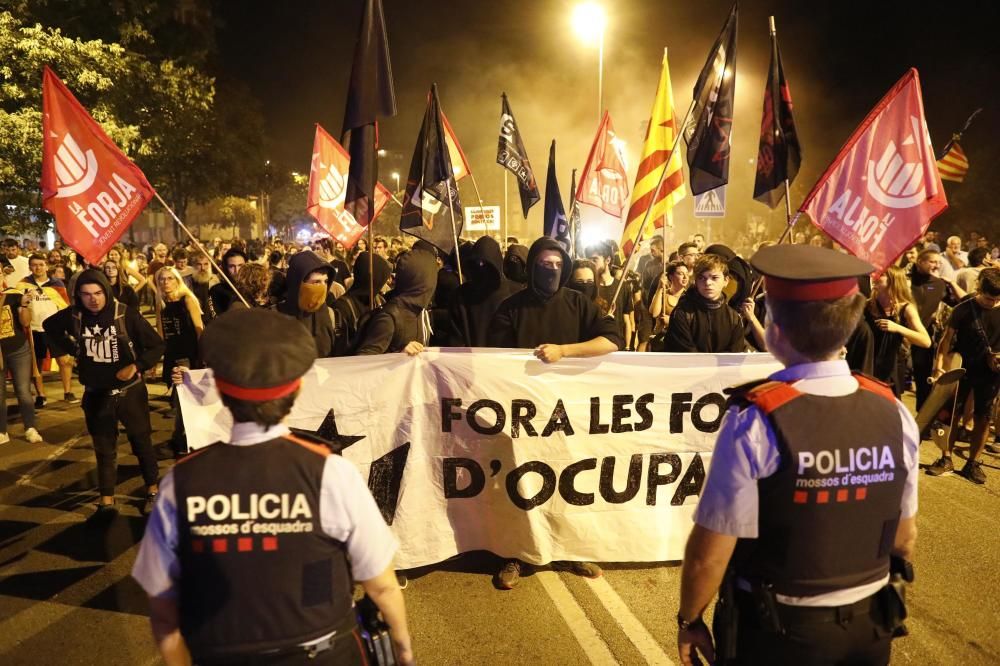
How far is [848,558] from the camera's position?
1.97m

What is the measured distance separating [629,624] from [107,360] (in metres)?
4.26

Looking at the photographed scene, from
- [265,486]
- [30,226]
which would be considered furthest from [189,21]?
[265,486]

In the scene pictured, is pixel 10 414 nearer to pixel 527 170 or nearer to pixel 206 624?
pixel 527 170

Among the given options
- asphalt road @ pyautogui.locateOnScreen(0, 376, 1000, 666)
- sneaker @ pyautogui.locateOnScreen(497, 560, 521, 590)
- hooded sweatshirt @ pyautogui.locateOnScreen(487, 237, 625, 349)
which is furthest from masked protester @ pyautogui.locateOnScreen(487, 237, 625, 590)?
asphalt road @ pyautogui.locateOnScreen(0, 376, 1000, 666)

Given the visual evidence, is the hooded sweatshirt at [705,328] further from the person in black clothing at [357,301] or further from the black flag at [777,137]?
the person in black clothing at [357,301]

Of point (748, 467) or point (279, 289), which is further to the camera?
point (279, 289)

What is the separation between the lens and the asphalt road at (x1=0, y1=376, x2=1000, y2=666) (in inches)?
141

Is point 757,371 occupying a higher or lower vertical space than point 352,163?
lower

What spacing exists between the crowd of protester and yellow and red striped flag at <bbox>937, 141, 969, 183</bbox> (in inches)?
201

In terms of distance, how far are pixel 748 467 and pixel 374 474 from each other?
9.12ft

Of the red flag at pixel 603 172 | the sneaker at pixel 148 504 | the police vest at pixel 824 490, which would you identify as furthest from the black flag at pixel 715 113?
the sneaker at pixel 148 504

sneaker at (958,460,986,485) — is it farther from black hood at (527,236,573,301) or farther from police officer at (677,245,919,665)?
police officer at (677,245,919,665)

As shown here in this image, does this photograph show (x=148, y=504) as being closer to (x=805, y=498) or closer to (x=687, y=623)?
(x=687, y=623)

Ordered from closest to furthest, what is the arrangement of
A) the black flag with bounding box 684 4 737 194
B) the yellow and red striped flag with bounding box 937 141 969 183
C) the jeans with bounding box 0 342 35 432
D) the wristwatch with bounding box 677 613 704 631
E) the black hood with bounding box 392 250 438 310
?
1. the wristwatch with bounding box 677 613 704 631
2. the black hood with bounding box 392 250 438 310
3. the black flag with bounding box 684 4 737 194
4. the jeans with bounding box 0 342 35 432
5. the yellow and red striped flag with bounding box 937 141 969 183
